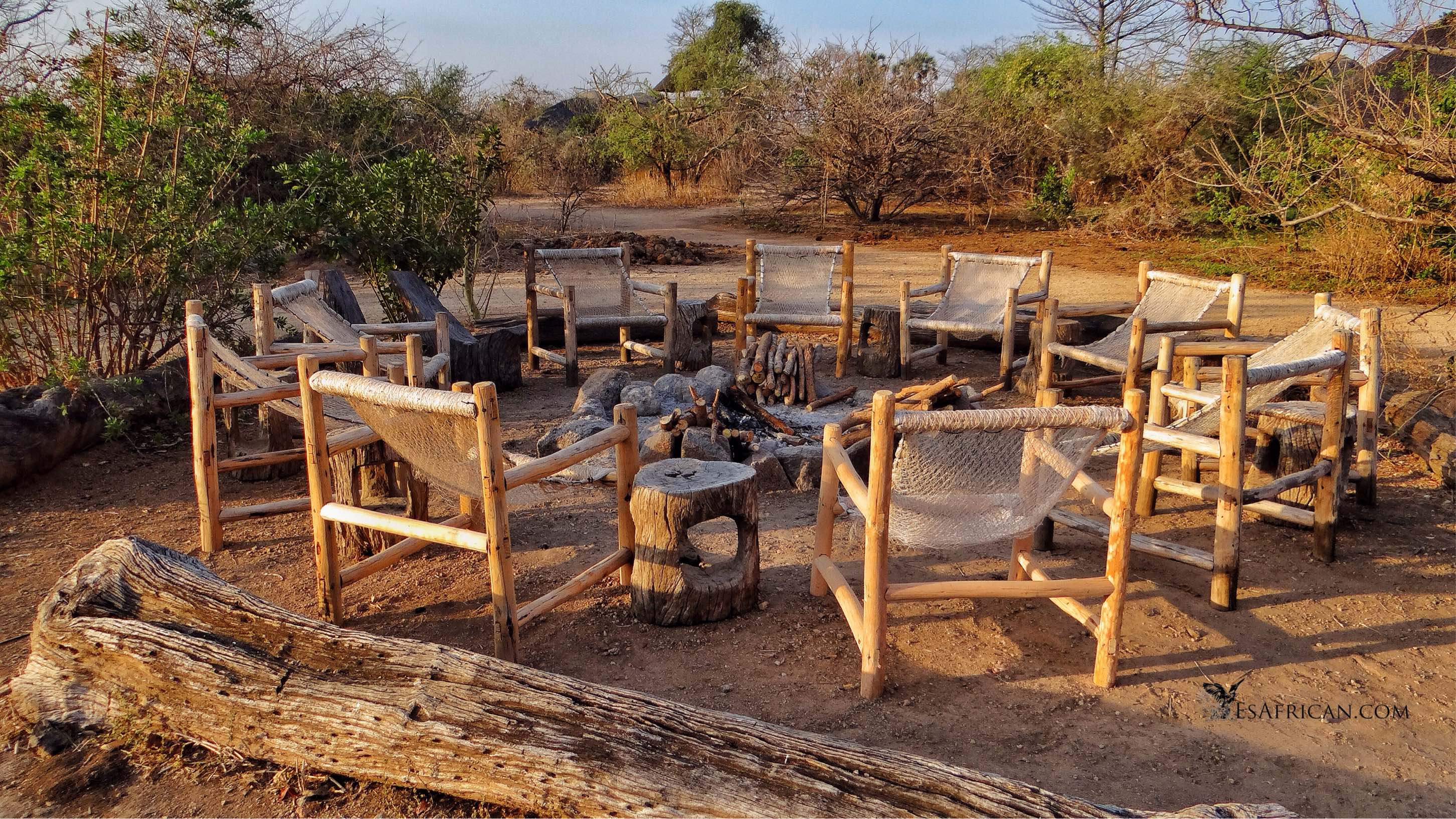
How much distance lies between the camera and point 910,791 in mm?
2098

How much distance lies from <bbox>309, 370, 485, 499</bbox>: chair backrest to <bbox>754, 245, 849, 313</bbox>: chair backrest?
15.2 feet

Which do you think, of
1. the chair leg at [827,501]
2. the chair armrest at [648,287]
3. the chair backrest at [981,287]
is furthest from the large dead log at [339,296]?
the chair leg at [827,501]

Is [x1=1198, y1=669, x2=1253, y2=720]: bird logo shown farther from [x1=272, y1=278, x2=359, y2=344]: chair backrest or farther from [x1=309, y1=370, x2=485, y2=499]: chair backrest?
[x1=272, y1=278, x2=359, y2=344]: chair backrest

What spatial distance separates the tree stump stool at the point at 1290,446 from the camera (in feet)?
14.1

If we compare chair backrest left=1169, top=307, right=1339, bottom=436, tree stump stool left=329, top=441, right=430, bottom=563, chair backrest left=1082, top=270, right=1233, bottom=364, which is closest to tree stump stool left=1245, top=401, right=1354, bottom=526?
chair backrest left=1169, top=307, right=1339, bottom=436

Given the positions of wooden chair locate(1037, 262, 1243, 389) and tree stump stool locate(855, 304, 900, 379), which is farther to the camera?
tree stump stool locate(855, 304, 900, 379)

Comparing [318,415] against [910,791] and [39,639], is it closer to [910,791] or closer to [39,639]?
[39,639]

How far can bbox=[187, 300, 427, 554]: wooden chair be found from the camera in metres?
4.01

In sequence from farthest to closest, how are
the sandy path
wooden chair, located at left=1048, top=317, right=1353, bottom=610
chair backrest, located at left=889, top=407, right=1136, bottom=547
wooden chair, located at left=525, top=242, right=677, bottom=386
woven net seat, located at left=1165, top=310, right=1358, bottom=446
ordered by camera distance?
the sandy path < wooden chair, located at left=525, top=242, right=677, bottom=386 < woven net seat, located at left=1165, top=310, right=1358, bottom=446 < wooden chair, located at left=1048, top=317, right=1353, bottom=610 < chair backrest, located at left=889, top=407, right=1136, bottom=547

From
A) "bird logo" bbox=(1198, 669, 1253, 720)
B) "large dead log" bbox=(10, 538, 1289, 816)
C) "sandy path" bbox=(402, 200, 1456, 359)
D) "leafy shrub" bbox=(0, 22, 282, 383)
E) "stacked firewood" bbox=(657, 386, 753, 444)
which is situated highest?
"leafy shrub" bbox=(0, 22, 282, 383)

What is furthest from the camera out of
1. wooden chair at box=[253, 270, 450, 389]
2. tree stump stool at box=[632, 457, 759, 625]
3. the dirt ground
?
wooden chair at box=[253, 270, 450, 389]

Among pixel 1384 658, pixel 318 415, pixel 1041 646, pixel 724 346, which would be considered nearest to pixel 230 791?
pixel 318 415

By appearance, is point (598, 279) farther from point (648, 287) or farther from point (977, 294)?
point (977, 294)

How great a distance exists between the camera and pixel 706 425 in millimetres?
5035
